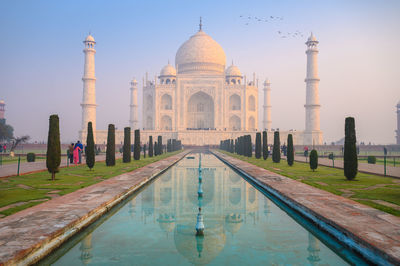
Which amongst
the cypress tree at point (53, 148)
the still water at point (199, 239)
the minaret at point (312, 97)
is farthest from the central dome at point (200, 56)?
the still water at point (199, 239)

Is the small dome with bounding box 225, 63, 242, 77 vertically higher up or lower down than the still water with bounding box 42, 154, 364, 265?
higher up

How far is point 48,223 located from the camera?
3.88 metres

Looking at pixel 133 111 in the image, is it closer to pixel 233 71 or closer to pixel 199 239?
pixel 233 71

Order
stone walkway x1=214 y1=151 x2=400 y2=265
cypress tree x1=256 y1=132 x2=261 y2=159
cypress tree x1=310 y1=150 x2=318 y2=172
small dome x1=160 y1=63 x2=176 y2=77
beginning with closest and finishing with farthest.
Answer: stone walkway x1=214 y1=151 x2=400 y2=265 → cypress tree x1=310 y1=150 x2=318 y2=172 → cypress tree x1=256 y1=132 x2=261 y2=159 → small dome x1=160 y1=63 x2=176 y2=77

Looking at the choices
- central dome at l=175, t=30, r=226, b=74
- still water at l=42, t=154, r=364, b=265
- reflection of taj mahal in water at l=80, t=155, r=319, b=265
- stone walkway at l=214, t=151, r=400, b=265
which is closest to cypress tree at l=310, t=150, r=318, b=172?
reflection of taj mahal in water at l=80, t=155, r=319, b=265

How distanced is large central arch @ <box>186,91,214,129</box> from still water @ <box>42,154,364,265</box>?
40.3m

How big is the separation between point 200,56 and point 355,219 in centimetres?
4357

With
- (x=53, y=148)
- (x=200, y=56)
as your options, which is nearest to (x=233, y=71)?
(x=200, y=56)

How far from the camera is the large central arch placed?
46281 mm

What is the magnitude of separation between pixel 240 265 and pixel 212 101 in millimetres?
42655

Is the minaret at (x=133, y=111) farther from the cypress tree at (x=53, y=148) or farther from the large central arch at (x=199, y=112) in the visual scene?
the cypress tree at (x=53, y=148)

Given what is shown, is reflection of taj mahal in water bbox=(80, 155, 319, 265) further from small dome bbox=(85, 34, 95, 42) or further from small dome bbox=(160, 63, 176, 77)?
small dome bbox=(160, 63, 176, 77)

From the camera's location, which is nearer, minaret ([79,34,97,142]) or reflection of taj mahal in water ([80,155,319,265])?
reflection of taj mahal in water ([80,155,319,265])

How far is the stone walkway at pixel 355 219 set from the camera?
312 cm
